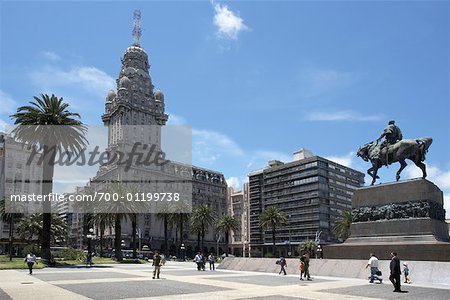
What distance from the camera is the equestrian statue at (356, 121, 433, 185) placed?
3006 centimetres

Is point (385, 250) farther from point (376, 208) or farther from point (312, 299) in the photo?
point (312, 299)

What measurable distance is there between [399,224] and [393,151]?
17.9 ft

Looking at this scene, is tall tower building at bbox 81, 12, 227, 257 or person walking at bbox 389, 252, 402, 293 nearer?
person walking at bbox 389, 252, 402, 293

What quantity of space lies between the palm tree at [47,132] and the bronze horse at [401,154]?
33.6 metres

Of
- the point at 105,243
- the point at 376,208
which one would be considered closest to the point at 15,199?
the point at 105,243

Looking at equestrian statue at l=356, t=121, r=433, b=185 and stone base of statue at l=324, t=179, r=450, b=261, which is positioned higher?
equestrian statue at l=356, t=121, r=433, b=185

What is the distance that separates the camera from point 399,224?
28703 millimetres

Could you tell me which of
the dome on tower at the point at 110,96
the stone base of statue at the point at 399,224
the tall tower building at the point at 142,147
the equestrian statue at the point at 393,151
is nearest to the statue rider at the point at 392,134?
the equestrian statue at the point at 393,151

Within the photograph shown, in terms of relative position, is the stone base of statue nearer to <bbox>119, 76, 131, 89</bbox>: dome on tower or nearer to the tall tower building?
the tall tower building

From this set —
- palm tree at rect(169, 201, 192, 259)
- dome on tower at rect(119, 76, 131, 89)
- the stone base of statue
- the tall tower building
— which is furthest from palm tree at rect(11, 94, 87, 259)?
dome on tower at rect(119, 76, 131, 89)

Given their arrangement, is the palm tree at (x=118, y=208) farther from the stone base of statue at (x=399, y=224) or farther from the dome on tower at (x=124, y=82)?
the dome on tower at (x=124, y=82)

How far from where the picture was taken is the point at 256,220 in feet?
520

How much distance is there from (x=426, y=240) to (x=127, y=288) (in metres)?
18.7

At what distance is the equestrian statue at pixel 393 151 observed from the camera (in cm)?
3006
